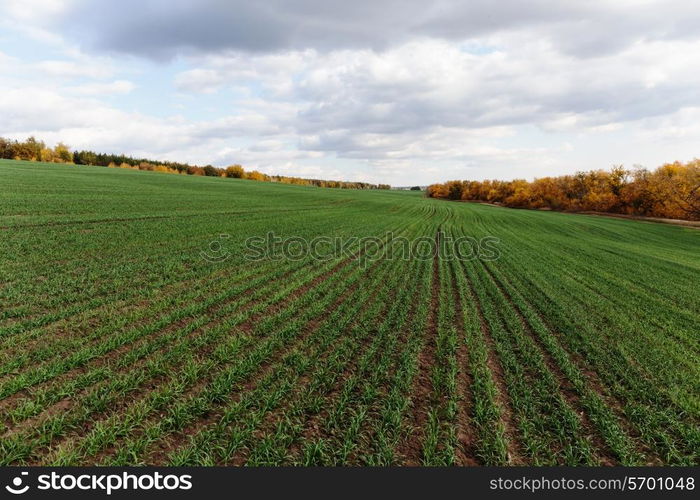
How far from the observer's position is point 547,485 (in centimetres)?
471

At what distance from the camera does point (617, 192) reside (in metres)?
79.6

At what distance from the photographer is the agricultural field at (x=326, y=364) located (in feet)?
16.3

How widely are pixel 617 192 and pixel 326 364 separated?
103 metres

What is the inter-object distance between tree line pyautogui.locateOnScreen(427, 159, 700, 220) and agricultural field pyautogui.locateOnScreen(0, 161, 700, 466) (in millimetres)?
73174

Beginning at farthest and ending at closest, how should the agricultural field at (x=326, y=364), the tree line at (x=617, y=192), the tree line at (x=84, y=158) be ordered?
the tree line at (x=84, y=158)
the tree line at (x=617, y=192)
the agricultural field at (x=326, y=364)

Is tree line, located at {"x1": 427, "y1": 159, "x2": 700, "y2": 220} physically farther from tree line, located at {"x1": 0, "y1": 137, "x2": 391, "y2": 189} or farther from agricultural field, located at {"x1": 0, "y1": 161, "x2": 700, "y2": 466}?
tree line, located at {"x1": 0, "y1": 137, "x2": 391, "y2": 189}

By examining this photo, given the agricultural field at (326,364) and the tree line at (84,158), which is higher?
the tree line at (84,158)

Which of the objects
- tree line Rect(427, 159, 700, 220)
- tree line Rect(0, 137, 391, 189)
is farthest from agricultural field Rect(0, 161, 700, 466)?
tree line Rect(0, 137, 391, 189)

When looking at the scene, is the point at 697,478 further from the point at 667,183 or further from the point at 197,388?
the point at 667,183

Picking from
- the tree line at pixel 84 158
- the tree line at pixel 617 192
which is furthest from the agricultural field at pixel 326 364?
the tree line at pixel 84 158

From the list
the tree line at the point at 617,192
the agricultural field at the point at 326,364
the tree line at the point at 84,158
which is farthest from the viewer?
the tree line at the point at 84,158

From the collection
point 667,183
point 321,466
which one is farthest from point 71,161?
point 667,183

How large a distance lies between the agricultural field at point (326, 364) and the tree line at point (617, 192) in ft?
240

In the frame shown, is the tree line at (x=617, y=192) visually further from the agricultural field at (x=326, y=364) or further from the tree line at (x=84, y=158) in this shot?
the tree line at (x=84, y=158)
